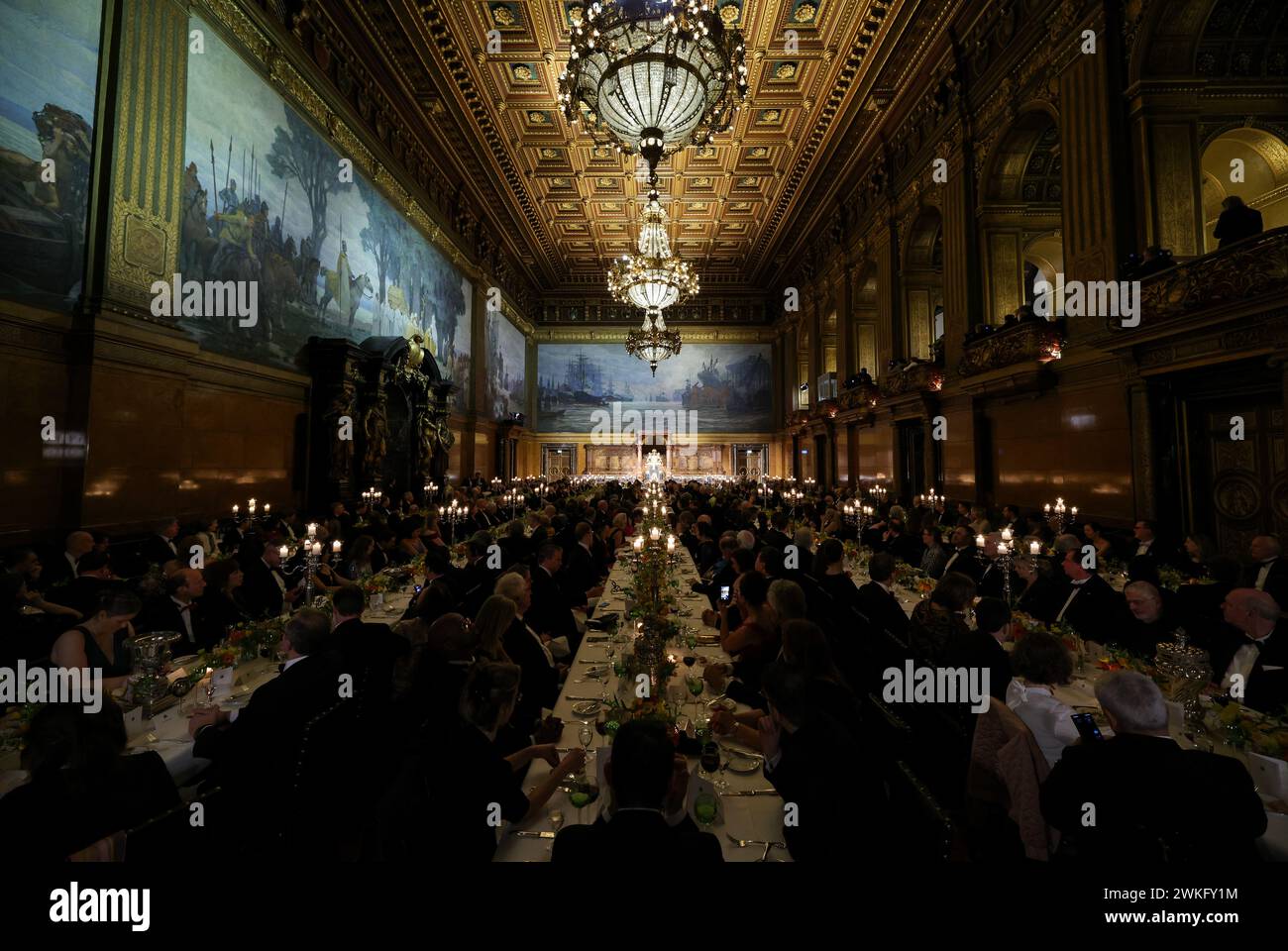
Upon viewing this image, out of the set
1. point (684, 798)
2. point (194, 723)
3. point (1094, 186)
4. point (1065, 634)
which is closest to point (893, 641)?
point (1065, 634)

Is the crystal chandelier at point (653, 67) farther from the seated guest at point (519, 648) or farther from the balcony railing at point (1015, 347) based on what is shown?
the balcony railing at point (1015, 347)

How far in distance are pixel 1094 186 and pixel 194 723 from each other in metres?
12.1

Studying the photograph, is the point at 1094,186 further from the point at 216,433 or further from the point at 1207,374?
the point at 216,433

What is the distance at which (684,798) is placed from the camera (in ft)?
6.85

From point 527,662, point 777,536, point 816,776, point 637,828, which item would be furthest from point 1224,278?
point 637,828

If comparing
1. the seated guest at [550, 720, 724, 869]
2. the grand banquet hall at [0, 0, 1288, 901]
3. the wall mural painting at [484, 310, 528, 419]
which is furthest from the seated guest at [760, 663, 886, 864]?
the wall mural painting at [484, 310, 528, 419]

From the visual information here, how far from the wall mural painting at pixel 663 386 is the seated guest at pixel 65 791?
2884 centimetres

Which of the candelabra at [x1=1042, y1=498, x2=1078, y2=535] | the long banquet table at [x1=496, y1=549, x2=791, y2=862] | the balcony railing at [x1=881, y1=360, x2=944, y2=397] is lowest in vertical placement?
the long banquet table at [x1=496, y1=549, x2=791, y2=862]

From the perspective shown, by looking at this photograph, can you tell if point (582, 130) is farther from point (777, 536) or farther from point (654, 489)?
point (777, 536)

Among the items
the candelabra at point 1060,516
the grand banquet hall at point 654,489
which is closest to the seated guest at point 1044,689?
the grand banquet hall at point 654,489

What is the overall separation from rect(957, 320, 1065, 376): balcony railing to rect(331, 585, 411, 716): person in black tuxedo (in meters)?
10.3

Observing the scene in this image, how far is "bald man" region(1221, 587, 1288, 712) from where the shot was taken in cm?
293

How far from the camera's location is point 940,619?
3.54 metres

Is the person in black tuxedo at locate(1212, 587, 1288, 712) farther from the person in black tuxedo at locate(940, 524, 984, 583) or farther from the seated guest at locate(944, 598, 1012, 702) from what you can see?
the person in black tuxedo at locate(940, 524, 984, 583)
